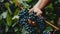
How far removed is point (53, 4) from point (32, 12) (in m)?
0.37

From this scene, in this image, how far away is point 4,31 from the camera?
1.12 meters

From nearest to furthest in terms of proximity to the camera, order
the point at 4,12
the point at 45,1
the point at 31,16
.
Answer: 1. the point at 31,16
2. the point at 45,1
3. the point at 4,12

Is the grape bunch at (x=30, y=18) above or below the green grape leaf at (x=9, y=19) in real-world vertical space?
above

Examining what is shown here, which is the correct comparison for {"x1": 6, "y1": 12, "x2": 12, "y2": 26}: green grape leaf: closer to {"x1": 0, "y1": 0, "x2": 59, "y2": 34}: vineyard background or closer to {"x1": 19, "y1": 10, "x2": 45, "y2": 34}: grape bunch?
{"x1": 0, "y1": 0, "x2": 59, "y2": 34}: vineyard background

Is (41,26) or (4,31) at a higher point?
(41,26)

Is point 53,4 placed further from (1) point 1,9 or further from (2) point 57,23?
(1) point 1,9

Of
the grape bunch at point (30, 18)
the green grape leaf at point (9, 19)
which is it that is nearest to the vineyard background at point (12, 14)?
the green grape leaf at point (9, 19)

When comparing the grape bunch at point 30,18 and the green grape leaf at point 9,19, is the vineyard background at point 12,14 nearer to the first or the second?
the green grape leaf at point 9,19

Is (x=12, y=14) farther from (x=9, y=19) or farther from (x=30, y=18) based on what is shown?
(x=30, y=18)

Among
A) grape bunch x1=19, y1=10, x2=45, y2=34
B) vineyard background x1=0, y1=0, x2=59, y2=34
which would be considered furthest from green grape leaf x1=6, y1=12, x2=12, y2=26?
grape bunch x1=19, y1=10, x2=45, y2=34

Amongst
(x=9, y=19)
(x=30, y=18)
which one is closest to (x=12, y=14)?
(x=9, y=19)

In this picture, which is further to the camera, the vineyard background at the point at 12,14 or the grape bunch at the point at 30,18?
the vineyard background at the point at 12,14

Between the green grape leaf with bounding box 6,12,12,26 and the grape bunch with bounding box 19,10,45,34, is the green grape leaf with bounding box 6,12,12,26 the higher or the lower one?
the lower one

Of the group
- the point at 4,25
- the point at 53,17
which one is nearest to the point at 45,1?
the point at 53,17
